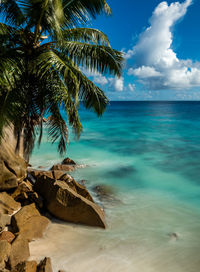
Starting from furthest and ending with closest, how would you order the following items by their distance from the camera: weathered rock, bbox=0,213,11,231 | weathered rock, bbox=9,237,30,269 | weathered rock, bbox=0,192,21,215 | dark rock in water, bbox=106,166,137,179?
dark rock in water, bbox=106,166,137,179 < weathered rock, bbox=0,192,21,215 < weathered rock, bbox=0,213,11,231 < weathered rock, bbox=9,237,30,269

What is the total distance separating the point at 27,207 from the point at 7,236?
0.91 meters

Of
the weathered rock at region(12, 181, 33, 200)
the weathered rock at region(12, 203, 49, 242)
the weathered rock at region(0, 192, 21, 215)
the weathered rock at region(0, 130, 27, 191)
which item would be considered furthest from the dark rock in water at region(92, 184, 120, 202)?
the weathered rock at region(0, 192, 21, 215)

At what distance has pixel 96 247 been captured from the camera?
16.2ft

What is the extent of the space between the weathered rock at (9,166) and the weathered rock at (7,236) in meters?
1.51

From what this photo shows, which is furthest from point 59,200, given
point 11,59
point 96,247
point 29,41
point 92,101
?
point 29,41

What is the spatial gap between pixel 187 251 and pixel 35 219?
3706mm

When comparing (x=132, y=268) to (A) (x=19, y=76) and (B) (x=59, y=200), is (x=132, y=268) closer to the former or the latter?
(B) (x=59, y=200)

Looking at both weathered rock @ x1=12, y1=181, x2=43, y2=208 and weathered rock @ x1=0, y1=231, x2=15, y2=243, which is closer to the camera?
weathered rock @ x1=0, y1=231, x2=15, y2=243

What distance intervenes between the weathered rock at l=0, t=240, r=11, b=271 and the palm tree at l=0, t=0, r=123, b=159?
2.53 metres

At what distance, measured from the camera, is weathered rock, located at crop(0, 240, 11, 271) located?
12.4ft

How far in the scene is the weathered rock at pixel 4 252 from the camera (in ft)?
12.4

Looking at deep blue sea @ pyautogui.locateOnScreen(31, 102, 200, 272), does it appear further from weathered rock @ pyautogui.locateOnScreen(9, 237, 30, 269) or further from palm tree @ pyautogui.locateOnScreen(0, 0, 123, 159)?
palm tree @ pyautogui.locateOnScreen(0, 0, 123, 159)

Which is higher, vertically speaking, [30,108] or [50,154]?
[30,108]

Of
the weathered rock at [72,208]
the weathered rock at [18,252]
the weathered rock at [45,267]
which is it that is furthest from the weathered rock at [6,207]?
the weathered rock at [45,267]
